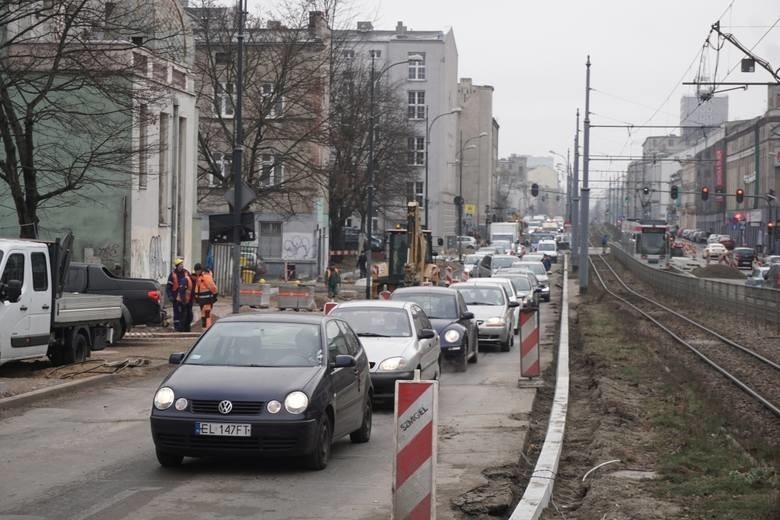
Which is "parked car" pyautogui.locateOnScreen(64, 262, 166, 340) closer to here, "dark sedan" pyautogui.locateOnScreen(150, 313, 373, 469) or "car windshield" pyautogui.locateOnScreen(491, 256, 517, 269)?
"dark sedan" pyautogui.locateOnScreen(150, 313, 373, 469)

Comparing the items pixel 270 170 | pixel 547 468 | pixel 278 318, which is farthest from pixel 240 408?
pixel 270 170

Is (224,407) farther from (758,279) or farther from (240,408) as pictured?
(758,279)

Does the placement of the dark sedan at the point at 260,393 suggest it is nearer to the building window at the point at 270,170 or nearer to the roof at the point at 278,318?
the roof at the point at 278,318

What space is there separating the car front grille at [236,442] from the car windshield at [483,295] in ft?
59.4

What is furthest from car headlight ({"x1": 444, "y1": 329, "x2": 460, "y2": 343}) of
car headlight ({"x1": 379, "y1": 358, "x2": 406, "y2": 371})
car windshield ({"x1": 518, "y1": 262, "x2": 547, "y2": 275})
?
car windshield ({"x1": 518, "y1": 262, "x2": 547, "y2": 275})

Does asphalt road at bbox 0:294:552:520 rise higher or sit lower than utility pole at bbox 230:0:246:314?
lower

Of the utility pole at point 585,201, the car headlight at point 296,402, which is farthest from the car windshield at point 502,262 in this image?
the car headlight at point 296,402

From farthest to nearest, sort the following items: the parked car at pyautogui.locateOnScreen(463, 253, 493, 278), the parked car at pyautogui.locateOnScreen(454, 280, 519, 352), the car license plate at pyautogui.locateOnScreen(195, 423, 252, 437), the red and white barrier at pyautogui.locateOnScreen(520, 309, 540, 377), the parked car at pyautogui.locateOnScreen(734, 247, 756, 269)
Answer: the parked car at pyautogui.locateOnScreen(734, 247, 756, 269) → the parked car at pyautogui.locateOnScreen(463, 253, 493, 278) → the parked car at pyautogui.locateOnScreen(454, 280, 519, 352) → the red and white barrier at pyautogui.locateOnScreen(520, 309, 540, 377) → the car license plate at pyautogui.locateOnScreen(195, 423, 252, 437)

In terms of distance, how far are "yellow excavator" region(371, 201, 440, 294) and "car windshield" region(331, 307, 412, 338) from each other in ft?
90.0

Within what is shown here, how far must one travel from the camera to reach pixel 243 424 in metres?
10.8

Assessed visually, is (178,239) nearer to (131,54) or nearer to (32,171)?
(131,54)

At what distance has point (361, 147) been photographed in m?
68.1

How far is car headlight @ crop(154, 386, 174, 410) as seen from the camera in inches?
436

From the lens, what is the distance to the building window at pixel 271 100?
164 ft
